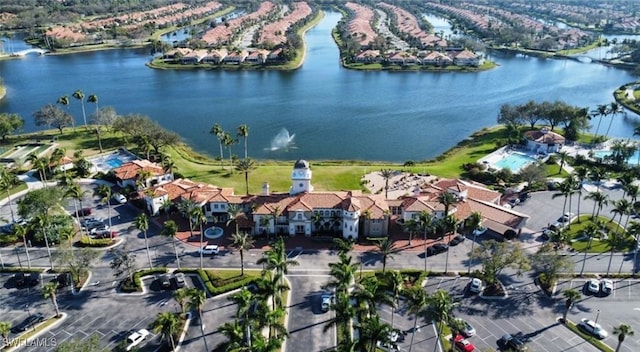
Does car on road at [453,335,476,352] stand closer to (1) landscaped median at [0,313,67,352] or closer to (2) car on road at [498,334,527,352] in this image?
(2) car on road at [498,334,527,352]

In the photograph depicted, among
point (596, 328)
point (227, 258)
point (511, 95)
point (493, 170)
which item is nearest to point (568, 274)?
point (596, 328)

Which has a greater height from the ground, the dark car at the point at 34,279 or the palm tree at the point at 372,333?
the palm tree at the point at 372,333

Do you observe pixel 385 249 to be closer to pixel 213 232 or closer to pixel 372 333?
pixel 372 333

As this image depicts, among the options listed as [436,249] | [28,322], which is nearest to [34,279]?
[28,322]

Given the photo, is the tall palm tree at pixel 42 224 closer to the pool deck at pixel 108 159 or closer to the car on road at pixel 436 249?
the pool deck at pixel 108 159

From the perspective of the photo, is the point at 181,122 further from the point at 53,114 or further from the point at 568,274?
the point at 568,274

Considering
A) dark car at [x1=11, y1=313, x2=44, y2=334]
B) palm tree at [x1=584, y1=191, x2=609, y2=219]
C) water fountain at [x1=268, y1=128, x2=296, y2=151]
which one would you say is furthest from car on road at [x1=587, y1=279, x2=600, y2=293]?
water fountain at [x1=268, y1=128, x2=296, y2=151]

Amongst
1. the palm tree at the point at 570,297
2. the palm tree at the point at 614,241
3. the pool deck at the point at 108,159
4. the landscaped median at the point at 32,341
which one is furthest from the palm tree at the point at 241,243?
the palm tree at the point at 614,241

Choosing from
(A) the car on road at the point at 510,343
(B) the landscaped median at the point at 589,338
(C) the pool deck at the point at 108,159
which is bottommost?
(B) the landscaped median at the point at 589,338
